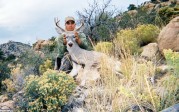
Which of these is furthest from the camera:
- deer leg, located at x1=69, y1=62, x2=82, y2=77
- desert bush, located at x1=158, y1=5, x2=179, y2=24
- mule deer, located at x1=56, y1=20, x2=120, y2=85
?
desert bush, located at x1=158, y1=5, x2=179, y2=24

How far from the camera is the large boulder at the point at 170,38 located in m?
9.61

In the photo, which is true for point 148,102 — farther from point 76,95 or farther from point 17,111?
point 17,111

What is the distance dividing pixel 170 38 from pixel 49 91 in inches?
167

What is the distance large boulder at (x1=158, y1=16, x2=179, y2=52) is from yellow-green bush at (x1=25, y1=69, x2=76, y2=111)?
3528mm

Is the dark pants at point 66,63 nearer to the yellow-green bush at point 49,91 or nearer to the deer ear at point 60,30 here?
the deer ear at point 60,30

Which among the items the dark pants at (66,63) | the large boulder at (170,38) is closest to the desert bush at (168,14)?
the large boulder at (170,38)

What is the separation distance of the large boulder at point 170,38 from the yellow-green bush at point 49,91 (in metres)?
3.53

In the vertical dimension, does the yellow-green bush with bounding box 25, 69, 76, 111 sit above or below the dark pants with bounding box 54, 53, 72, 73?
below

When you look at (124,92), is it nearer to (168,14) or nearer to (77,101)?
(77,101)

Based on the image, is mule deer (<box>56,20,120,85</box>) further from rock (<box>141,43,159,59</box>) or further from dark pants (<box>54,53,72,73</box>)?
rock (<box>141,43,159,59</box>)

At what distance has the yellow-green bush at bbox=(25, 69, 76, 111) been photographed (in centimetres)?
663

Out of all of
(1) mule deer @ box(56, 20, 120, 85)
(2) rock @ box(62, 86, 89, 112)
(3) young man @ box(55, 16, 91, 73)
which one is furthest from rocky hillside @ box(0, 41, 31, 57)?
(2) rock @ box(62, 86, 89, 112)

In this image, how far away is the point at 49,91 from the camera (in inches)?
265

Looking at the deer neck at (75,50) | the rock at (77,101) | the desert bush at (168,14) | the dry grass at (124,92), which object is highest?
the desert bush at (168,14)
